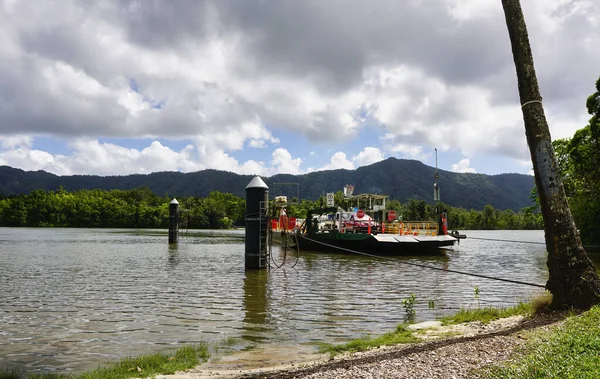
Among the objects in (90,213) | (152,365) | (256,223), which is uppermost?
(90,213)

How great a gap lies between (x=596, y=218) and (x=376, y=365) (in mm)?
44364

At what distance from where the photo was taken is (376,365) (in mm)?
5914

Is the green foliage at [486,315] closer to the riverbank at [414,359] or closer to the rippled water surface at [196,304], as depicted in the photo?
the riverbank at [414,359]

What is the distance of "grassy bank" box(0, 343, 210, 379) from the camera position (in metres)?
6.73

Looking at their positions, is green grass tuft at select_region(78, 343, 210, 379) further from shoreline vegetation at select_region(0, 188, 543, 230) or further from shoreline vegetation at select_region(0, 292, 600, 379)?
shoreline vegetation at select_region(0, 188, 543, 230)

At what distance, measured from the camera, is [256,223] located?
20562mm

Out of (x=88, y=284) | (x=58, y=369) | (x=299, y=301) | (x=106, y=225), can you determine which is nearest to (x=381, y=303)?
(x=299, y=301)

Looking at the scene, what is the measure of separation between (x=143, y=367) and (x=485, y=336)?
5719mm

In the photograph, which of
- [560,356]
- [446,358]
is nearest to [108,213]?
[446,358]

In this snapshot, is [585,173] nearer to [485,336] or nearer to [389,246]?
[389,246]

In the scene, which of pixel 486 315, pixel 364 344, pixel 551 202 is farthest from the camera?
pixel 486 315

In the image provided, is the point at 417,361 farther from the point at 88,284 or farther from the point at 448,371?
the point at 88,284

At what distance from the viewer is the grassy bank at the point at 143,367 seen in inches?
265

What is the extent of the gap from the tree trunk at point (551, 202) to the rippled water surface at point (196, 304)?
382 cm
